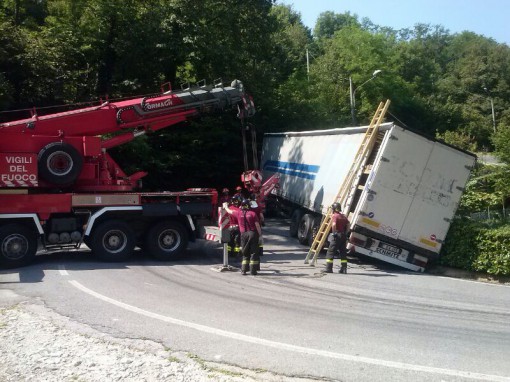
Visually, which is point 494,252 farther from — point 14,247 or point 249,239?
point 14,247

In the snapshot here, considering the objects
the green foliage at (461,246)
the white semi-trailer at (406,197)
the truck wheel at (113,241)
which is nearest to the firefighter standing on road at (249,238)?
the white semi-trailer at (406,197)

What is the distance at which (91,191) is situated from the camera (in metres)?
13.0

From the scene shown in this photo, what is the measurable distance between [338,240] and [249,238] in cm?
223

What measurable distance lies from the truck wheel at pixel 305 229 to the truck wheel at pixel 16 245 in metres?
7.67

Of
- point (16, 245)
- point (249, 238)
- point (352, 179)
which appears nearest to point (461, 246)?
point (352, 179)

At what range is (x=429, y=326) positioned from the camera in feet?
25.7

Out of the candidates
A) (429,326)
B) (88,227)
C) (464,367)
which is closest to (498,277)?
(429,326)

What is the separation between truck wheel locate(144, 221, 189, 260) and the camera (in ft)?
43.7

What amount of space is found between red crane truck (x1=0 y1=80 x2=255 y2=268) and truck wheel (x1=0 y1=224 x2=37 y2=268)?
0.02 meters

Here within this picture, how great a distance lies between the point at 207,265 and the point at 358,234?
11.7 feet

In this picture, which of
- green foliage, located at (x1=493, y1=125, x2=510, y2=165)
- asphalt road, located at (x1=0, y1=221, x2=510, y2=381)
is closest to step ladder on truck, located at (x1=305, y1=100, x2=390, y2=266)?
asphalt road, located at (x1=0, y1=221, x2=510, y2=381)

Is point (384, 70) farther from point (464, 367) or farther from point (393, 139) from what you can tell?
point (464, 367)

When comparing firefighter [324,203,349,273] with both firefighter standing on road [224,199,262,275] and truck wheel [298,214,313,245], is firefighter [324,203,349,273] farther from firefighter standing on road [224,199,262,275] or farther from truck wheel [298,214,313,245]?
truck wheel [298,214,313,245]

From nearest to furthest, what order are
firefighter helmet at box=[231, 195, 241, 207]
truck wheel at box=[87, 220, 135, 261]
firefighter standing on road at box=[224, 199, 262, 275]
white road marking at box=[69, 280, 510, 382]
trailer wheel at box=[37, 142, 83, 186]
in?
1. white road marking at box=[69, 280, 510, 382]
2. firefighter standing on road at box=[224, 199, 262, 275]
3. trailer wheel at box=[37, 142, 83, 186]
4. truck wheel at box=[87, 220, 135, 261]
5. firefighter helmet at box=[231, 195, 241, 207]
